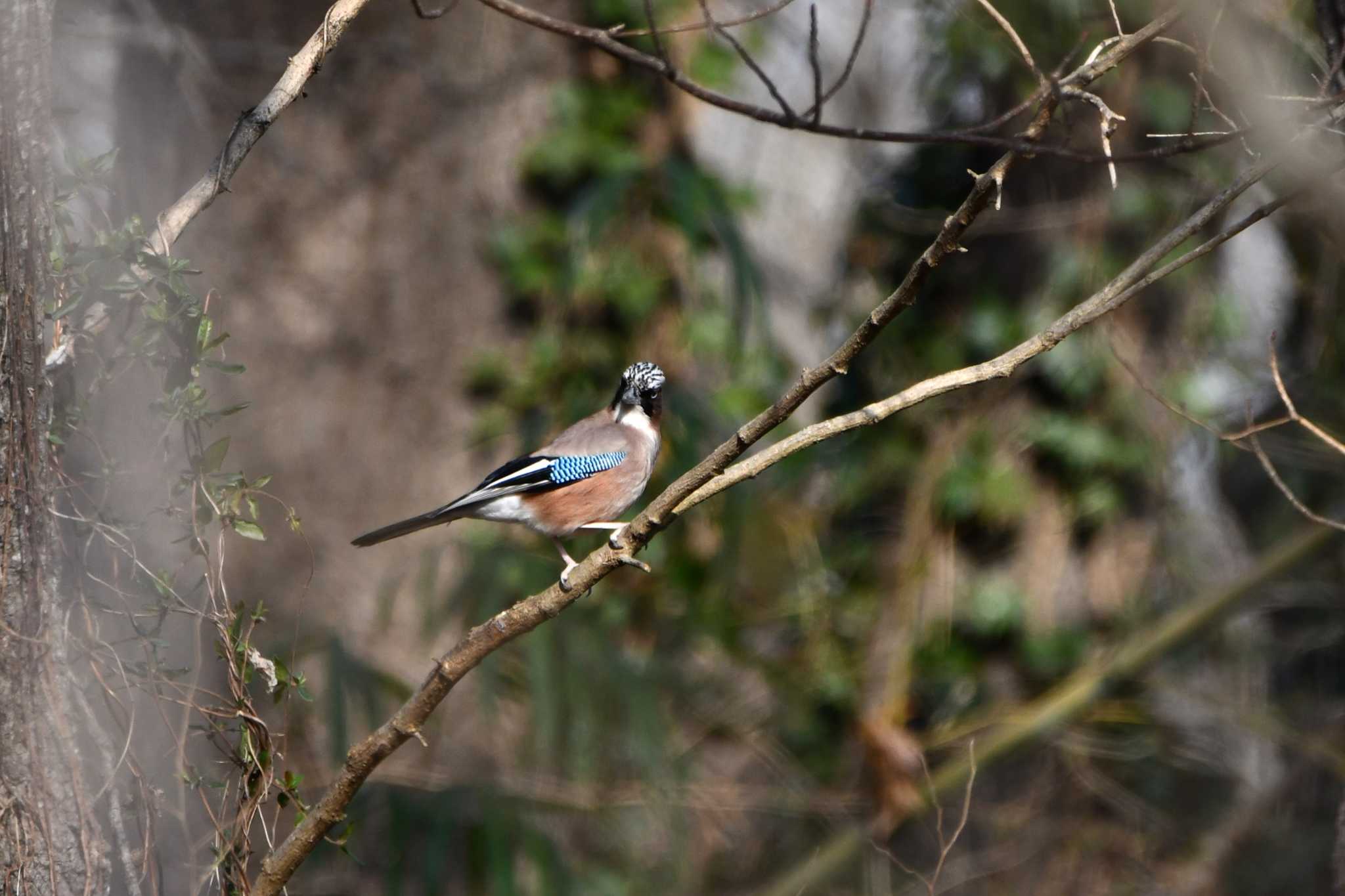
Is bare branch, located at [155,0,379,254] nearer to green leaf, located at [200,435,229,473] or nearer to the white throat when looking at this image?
green leaf, located at [200,435,229,473]

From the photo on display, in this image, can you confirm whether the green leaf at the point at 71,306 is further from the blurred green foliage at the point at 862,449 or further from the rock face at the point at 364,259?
the rock face at the point at 364,259

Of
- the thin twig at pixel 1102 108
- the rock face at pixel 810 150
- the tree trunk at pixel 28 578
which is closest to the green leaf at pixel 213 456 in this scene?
the tree trunk at pixel 28 578

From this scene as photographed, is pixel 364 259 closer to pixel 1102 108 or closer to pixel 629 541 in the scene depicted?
pixel 629 541

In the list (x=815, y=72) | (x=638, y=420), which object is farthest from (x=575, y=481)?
(x=815, y=72)

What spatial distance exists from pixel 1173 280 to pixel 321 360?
17.6ft

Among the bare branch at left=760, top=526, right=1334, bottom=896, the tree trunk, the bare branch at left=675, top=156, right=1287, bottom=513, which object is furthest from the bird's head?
the tree trunk

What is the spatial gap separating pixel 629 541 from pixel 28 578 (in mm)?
1356

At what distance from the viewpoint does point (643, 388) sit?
19.0 ft

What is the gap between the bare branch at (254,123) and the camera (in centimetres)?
313

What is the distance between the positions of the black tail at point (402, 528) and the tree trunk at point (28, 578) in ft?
5.44

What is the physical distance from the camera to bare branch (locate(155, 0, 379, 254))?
123 inches

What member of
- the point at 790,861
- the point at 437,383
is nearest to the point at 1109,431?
the point at 790,861

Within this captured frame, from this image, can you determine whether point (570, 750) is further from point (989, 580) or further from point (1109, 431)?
point (1109, 431)

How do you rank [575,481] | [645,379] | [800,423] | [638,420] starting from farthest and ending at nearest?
[800,423] < [638,420] < [645,379] < [575,481]
